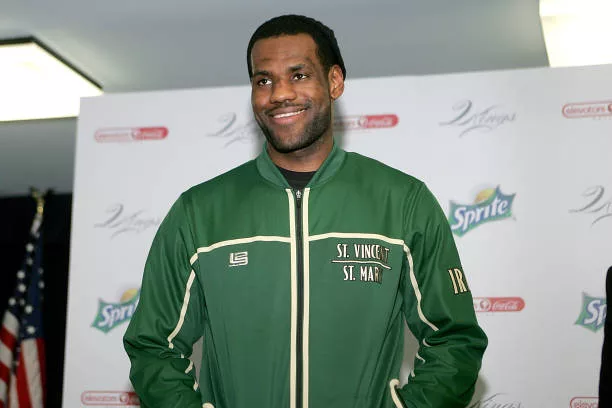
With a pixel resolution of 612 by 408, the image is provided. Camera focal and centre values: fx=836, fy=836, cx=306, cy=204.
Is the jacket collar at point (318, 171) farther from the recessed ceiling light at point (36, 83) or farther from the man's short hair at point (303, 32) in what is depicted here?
the recessed ceiling light at point (36, 83)

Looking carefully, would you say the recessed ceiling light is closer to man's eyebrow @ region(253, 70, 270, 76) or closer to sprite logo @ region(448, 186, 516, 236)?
sprite logo @ region(448, 186, 516, 236)

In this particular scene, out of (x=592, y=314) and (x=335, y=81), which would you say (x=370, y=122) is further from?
(x=335, y=81)

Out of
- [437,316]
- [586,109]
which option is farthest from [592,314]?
[437,316]

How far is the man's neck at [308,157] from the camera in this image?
1.81 m

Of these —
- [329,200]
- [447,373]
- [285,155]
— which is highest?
[285,155]

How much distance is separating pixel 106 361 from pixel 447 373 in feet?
5.97

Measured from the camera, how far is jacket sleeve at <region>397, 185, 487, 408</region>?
160 cm

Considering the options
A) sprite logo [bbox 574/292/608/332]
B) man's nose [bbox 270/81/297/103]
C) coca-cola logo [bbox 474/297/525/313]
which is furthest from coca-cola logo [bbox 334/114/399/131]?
man's nose [bbox 270/81/297/103]

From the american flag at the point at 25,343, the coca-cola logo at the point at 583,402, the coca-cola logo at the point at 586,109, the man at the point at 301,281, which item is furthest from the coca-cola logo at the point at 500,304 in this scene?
the american flag at the point at 25,343

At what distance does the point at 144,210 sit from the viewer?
3184mm

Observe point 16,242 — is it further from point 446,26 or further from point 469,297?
point 469,297

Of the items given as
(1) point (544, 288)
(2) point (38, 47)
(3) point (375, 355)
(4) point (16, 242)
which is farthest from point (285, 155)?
(4) point (16, 242)

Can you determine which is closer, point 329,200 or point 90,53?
point 329,200

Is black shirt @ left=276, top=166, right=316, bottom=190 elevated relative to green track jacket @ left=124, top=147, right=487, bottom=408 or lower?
elevated
